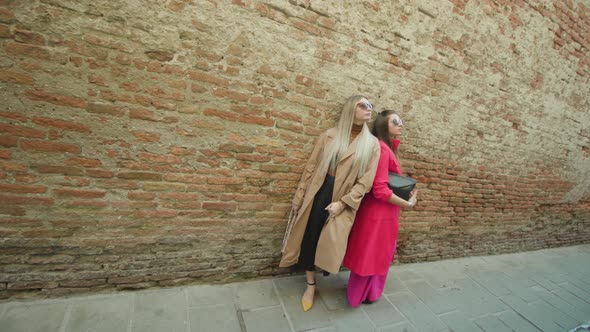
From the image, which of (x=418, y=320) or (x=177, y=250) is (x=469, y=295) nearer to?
(x=418, y=320)

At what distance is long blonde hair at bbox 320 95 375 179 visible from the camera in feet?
7.86

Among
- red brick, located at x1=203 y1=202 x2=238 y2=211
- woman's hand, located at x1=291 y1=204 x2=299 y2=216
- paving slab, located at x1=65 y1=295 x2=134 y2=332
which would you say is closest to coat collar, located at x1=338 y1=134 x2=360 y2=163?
woman's hand, located at x1=291 y1=204 x2=299 y2=216

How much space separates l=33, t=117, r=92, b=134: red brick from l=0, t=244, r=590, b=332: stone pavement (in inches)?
53.9

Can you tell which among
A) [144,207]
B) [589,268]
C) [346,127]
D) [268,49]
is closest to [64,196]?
[144,207]

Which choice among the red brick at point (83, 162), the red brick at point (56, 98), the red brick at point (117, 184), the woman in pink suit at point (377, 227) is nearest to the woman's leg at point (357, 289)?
the woman in pink suit at point (377, 227)

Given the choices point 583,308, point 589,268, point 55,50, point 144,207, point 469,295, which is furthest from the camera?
point 589,268

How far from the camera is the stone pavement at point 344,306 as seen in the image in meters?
2.05

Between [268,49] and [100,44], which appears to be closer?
[100,44]

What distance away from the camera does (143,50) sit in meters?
1.92

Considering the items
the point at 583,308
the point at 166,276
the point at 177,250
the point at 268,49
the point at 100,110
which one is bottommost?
the point at 583,308

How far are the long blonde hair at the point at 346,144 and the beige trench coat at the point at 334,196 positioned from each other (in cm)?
4

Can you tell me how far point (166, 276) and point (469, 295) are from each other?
3.49 meters

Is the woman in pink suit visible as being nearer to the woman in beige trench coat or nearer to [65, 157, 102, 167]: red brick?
the woman in beige trench coat

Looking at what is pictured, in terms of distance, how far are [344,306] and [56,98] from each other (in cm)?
296
